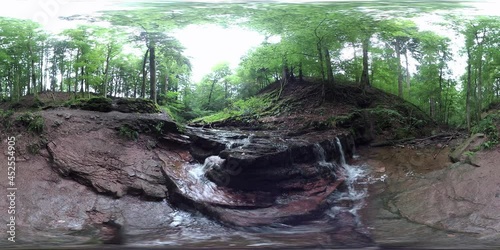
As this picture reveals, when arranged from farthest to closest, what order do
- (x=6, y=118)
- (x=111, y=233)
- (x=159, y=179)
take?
(x=159, y=179)
(x=6, y=118)
(x=111, y=233)

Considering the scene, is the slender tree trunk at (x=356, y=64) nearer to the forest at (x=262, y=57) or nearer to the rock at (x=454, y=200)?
the forest at (x=262, y=57)

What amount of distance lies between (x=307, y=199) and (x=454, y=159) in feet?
3.53

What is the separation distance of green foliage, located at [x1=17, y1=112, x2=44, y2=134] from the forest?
185mm

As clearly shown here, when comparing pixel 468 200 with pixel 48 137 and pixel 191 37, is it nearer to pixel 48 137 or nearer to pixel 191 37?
pixel 191 37

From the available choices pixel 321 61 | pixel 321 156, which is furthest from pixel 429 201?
pixel 321 61

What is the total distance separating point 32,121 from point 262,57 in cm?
161

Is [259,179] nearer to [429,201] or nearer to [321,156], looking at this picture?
[321,156]

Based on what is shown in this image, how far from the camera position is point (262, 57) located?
179 cm

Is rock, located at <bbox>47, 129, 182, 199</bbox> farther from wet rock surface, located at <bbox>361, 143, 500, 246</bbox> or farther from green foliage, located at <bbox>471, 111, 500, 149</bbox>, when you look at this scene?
green foliage, located at <bbox>471, 111, 500, 149</bbox>

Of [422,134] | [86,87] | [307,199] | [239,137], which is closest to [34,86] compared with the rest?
[86,87]

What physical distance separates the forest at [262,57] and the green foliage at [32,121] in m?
0.18

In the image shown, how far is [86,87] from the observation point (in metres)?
1.79

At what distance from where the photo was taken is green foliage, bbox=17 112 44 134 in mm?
1959

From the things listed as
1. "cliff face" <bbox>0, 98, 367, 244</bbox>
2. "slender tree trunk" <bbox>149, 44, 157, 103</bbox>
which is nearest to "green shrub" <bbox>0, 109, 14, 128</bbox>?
"cliff face" <bbox>0, 98, 367, 244</bbox>
